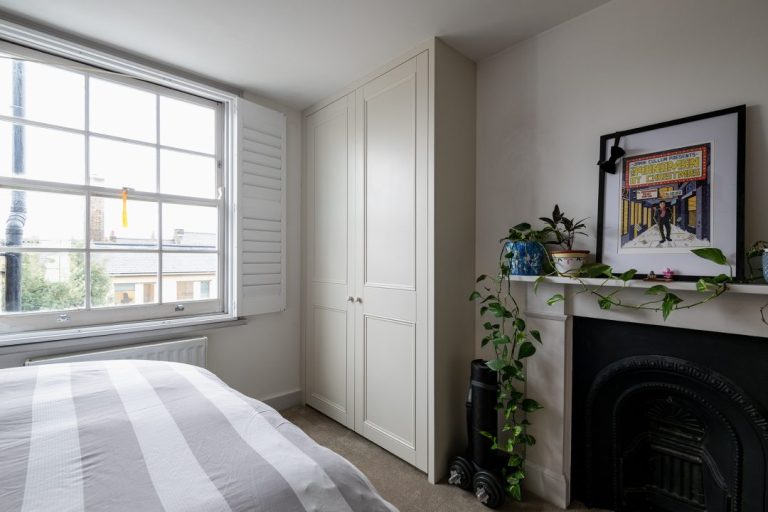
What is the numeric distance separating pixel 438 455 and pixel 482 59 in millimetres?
2340

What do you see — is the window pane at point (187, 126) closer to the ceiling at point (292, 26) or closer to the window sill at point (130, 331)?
the ceiling at point (292, 26)

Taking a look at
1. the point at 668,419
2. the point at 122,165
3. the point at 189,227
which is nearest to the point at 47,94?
the point at 122,165

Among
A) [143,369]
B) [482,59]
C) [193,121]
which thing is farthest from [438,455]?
[193,121]

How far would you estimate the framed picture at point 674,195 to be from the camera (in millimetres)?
1390

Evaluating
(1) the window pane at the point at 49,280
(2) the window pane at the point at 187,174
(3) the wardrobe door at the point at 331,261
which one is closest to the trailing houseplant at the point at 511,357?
(3) the wardrobe door at the point at 331,261

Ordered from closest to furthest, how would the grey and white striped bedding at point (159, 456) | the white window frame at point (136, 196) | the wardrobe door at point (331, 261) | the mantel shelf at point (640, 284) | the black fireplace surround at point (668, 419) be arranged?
1. the grey and white striped bedding at point (159, 456)
2. the mantel shelf at point (640, 284)
3. the black fireplace surround at point (668, 419)
4. the white window frame at point (136, 196)
5. the wardrobe door at point (331, 261)

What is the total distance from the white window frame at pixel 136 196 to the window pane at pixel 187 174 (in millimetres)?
64

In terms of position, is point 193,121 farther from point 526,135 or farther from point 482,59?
point 526,135

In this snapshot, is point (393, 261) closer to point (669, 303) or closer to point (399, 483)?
point (399, 483)

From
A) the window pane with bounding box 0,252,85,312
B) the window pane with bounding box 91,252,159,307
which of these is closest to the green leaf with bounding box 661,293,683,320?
the window pane with bounding box 91,252,159,307

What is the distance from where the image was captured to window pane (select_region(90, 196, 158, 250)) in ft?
7.12

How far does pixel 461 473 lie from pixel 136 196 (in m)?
2.55

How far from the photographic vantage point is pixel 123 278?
2268 mm

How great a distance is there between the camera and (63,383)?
1.23 meters
